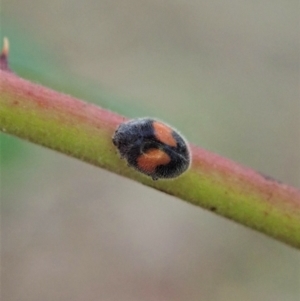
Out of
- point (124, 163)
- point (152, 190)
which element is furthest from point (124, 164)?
point (152, 190)

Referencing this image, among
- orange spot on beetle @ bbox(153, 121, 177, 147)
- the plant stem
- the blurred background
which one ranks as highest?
the blurred background

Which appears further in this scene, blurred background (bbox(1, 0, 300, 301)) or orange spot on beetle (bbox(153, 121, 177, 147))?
blurred background (bbox(1, 0, 300, 301))

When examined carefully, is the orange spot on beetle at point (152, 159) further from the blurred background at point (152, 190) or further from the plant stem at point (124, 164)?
the blurred background at point (152, 190)

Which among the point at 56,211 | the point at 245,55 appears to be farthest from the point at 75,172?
the point at 245,55

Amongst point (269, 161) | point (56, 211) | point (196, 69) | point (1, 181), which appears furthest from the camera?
point (196, 69)

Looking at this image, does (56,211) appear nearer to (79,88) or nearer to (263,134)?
(263,134)

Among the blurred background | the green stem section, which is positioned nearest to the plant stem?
the green stem section

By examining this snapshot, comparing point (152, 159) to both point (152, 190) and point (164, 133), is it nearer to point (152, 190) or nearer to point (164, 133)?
point (164, 133)

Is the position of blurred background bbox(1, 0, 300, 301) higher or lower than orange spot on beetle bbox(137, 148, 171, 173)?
higher

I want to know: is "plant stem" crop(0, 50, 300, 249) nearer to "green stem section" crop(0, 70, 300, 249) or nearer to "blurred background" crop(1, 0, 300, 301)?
"green stem section" crop(0, 70, 300, 249)
